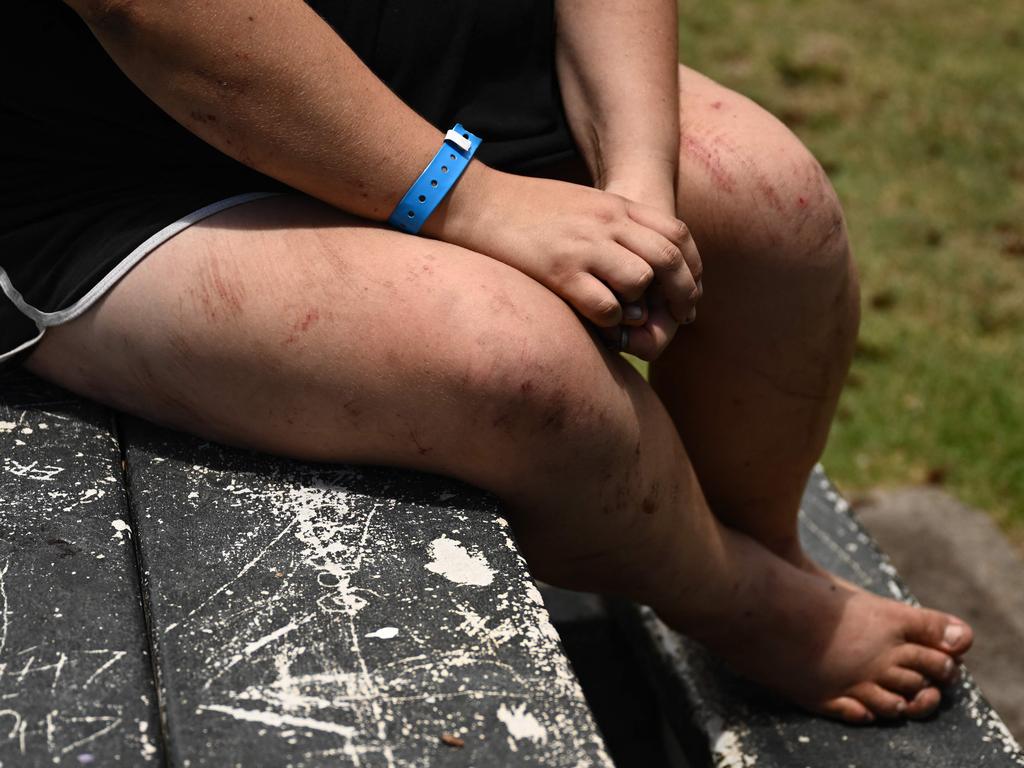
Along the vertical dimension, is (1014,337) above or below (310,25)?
below

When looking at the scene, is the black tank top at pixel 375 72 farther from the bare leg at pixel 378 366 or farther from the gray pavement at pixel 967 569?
the gray pavement at pixel 967 569

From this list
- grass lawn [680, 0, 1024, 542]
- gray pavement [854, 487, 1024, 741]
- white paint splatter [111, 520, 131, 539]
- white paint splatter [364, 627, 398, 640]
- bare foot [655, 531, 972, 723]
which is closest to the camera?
white paint splatter [364, 627, 398, 640]

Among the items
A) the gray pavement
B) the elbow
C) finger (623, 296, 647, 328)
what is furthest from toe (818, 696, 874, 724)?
the elbow

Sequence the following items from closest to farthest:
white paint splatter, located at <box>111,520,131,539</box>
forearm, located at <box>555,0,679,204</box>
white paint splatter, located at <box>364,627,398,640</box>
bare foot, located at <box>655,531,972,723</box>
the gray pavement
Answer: white paint splatter, located at <box>364,627,398,640</box> → white paint splatter, located at <box>111,520,131,539</box> → forearm, located at <box>555,0,679,204</box> → bare foot, located at <box>655,531,972,723</box> → the gray pavement

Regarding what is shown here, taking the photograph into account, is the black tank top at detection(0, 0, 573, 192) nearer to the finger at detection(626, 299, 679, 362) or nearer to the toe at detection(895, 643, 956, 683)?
the finger at detection(626, 299, 679, 362)

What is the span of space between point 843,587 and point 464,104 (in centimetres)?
82

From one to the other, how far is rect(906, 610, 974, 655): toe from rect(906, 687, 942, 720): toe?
66 millimetres

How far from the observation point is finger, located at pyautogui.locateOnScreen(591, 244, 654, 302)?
1.24 meters

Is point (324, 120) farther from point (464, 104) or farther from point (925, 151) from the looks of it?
point (925, 151)

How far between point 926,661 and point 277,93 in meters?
1.10

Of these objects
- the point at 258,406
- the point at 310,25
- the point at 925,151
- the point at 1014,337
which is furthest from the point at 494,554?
the point at 925,151

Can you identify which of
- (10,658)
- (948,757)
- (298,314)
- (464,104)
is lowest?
(948,757)

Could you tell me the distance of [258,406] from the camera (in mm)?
1241

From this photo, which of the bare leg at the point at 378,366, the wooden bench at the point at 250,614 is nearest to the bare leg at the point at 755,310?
the bare leg at the point at 378,366
